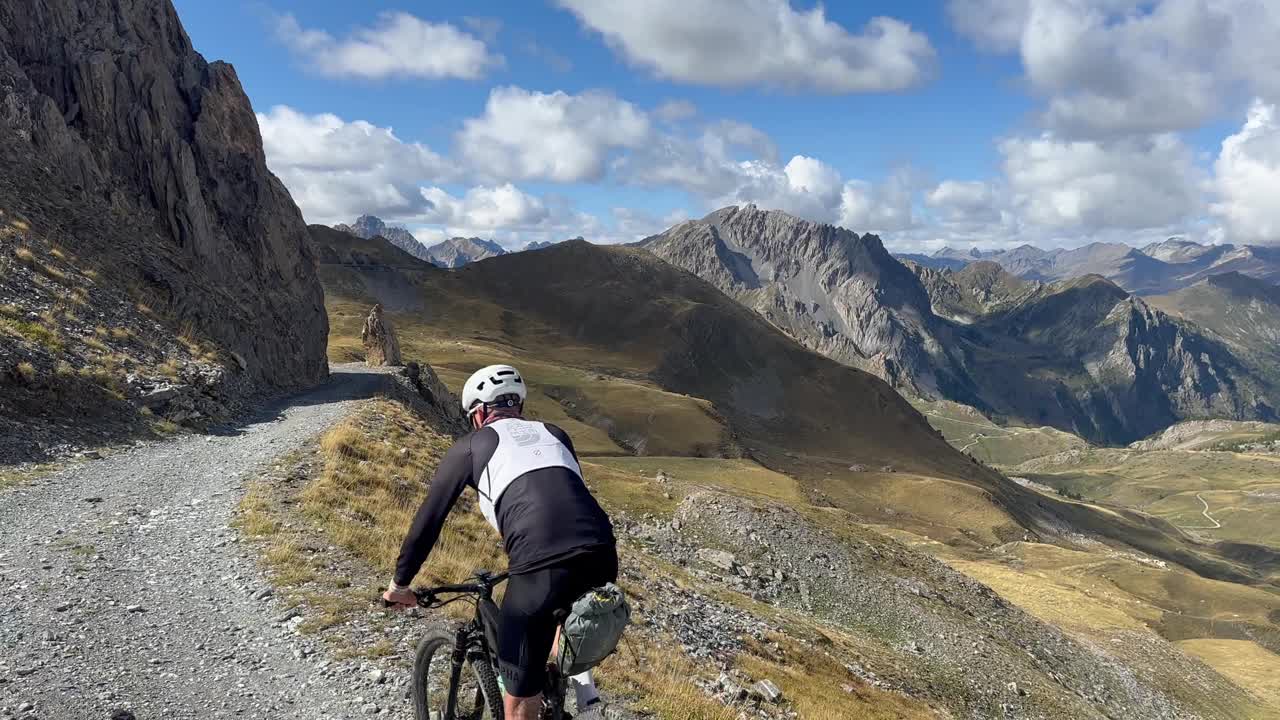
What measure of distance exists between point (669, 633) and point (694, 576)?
1589 cm

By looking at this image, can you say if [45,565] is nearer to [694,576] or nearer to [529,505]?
[529,505]

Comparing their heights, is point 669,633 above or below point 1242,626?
above

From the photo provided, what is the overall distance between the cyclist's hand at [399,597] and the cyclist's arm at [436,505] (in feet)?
0.75

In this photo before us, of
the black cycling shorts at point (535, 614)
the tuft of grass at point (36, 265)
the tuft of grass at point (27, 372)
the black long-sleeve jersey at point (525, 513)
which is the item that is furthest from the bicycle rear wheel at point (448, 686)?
the tuft of grass at point (36, 265)

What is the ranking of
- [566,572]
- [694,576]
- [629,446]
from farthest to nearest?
[629,446] < [694,576] < [566,572]

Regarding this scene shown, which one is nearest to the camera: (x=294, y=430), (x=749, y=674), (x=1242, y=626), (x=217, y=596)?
(x=217, y=596)

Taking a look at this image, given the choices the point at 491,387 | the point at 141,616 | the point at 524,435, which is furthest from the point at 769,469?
the point at 524,435

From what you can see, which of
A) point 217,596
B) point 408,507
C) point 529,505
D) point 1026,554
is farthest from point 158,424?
point 1026,554

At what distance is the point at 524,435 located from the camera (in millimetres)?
6320

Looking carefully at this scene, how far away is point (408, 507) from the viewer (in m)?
19.0

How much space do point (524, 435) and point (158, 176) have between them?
5171cm

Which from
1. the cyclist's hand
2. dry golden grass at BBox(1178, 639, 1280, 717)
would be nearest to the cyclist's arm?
the cyclist's hand

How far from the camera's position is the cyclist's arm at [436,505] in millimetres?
6238

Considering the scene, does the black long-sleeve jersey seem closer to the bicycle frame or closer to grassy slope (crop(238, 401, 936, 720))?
the bicycle frame
